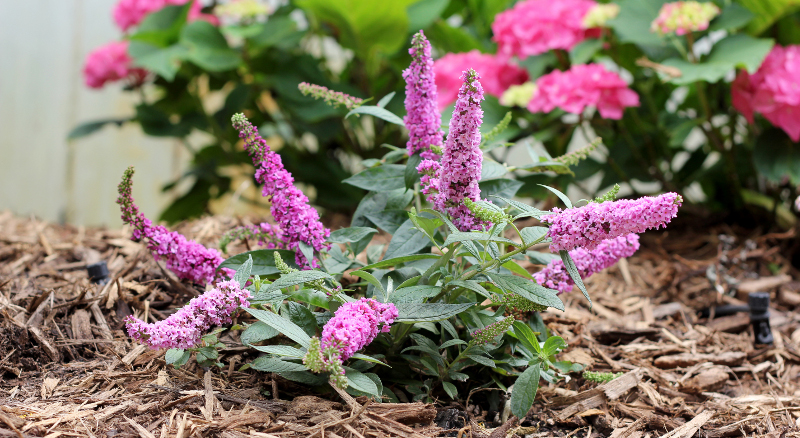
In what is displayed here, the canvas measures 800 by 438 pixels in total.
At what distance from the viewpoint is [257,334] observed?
653mm

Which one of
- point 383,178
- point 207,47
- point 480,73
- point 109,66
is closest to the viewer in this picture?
point 383,178

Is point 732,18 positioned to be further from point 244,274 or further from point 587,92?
point 244,274

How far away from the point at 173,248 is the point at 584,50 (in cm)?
117

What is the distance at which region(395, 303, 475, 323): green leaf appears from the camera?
64 centimetres

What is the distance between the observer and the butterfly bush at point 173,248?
712mm

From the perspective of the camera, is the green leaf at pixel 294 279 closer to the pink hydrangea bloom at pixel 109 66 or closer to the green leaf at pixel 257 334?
the green leaf at pixel 257 334

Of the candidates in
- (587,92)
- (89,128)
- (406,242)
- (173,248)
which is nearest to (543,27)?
(587,92)

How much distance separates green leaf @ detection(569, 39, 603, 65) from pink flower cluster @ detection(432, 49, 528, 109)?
20 cm

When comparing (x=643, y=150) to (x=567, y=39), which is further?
(x=643, y=150)

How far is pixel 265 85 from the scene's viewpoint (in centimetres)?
200

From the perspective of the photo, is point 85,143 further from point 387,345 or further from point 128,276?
point 387,345

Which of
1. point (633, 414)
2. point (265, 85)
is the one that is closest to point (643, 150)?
point (633, 414)

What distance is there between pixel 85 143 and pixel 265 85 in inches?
52.4

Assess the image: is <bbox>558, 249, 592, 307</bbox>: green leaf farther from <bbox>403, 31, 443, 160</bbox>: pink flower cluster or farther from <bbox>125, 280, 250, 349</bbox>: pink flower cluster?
<bbox>125, 280, 250, 349</bbox>: pink flower cluster
